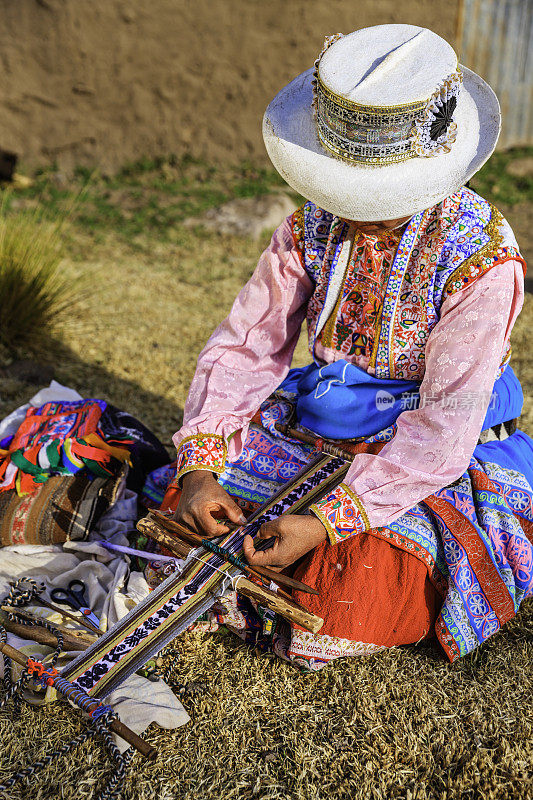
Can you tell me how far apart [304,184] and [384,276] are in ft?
1.27

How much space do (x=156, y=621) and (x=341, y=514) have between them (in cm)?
57

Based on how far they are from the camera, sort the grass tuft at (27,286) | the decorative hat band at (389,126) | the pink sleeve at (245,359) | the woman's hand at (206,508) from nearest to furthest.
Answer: the decorative hat band at (389,126) → the woman's hand at (206,508) → the pink sleeve at (245,359) → the grass tuft at (27,286)

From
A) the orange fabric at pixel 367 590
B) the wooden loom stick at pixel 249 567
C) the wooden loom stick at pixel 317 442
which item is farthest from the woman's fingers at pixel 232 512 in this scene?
the wooden loom stick at pixel 317 442

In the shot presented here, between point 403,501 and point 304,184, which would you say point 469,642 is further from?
point 304,184

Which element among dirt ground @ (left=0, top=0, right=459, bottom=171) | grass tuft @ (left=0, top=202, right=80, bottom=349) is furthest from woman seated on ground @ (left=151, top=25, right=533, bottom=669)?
dirt ground @ (left=0, top=0, right=459, bottom=171)

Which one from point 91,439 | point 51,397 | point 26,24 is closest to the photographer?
point 91,439

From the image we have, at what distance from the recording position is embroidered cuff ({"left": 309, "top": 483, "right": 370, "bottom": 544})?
2068 millimetres

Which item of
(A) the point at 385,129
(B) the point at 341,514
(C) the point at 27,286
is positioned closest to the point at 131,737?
(B) the point at 341,514

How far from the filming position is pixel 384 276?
7.31ft

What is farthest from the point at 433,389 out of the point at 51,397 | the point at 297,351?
the point at 297,351

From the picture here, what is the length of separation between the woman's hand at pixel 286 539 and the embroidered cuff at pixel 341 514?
0.02m

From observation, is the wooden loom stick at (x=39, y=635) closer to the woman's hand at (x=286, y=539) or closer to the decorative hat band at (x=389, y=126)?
the woman's hand at (x=286, y=539)

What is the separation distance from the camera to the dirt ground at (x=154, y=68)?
671cm

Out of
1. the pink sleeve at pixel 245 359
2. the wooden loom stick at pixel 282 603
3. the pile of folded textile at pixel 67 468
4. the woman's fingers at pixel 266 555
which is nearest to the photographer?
the wooden loom stick at pixel 282 603
